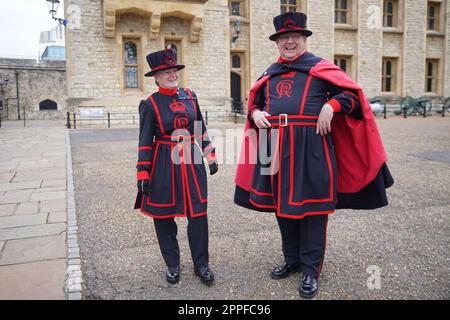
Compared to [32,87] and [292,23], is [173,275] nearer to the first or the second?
[292,23]

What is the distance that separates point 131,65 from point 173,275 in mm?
15542

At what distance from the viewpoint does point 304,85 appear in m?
2.71

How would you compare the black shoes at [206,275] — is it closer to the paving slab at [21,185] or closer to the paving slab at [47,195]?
the paving slab at [47,195]

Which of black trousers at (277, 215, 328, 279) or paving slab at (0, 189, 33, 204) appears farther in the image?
paving slab at (0, 189, 33, 204)

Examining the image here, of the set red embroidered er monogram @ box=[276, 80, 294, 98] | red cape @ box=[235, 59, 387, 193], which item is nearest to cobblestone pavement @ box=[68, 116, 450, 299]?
red cape @ box=[235, 59, 387, 193]

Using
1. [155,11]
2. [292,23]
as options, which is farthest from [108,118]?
[292,23]

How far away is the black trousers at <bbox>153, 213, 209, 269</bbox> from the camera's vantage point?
298 cm

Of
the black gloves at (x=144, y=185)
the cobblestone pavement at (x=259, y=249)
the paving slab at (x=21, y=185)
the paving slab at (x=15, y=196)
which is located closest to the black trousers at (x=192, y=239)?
the cobblestone pavement at (x=259, y=249)

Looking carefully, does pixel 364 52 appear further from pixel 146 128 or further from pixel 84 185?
pixel 146 128

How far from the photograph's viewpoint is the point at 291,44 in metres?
2.74

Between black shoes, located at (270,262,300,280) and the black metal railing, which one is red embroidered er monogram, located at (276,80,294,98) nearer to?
black shoes, located at (270,262,300,280)

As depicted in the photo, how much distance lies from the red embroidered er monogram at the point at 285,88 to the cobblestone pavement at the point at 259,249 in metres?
1.41

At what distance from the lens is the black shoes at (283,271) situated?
3.02 m

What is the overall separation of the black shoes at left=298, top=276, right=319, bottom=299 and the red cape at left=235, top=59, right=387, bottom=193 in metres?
0.68
